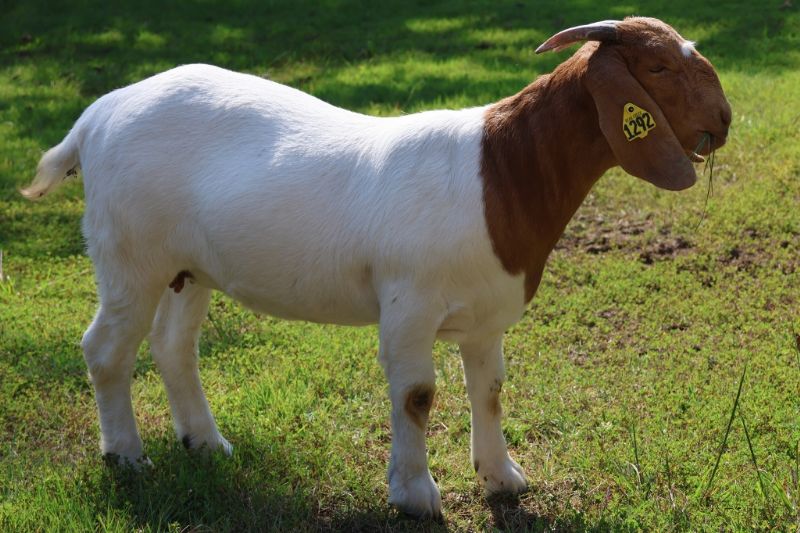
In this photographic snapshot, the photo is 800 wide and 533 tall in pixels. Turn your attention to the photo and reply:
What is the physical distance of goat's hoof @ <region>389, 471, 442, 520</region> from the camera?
12.4 ft

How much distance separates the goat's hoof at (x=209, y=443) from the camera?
14.2 feet

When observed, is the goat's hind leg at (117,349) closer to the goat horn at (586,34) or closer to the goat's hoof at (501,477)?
the goat's hoof at (501,477)

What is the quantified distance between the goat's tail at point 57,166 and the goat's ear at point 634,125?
2.20m

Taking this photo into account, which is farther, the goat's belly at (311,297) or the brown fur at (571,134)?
the goat's belly at (311,297)

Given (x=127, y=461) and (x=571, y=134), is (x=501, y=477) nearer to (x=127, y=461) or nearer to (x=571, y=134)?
(x=571, y=134)

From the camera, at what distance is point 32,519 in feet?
12.3

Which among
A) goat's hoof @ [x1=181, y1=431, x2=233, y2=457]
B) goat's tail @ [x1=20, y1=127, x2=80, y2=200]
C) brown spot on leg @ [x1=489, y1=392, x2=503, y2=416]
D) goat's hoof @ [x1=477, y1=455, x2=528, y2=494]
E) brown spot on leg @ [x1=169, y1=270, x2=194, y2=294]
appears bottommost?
goat's hoof @ [x1=181, y1=431, x2=233, y2=457]

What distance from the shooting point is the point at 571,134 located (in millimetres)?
3518

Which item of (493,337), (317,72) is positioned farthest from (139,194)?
(317,72)

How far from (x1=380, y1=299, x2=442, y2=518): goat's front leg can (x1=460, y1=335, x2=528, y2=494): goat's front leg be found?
0.97ft

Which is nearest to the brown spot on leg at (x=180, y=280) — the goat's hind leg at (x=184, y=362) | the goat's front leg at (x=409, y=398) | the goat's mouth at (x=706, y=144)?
the goat's hind leg at (x=184, y=362)

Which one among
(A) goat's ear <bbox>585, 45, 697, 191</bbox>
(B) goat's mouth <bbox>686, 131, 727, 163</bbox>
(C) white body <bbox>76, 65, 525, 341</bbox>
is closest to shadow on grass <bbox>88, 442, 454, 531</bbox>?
(C) white body <bbox>76, 65, 525, 341</bbox>

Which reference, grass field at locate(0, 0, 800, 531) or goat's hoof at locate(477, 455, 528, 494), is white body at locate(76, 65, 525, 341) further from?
grass field at locate(0, 0, 800, 531)

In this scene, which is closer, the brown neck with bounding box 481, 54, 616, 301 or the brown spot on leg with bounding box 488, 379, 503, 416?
the brown neck with bounding box 481, 54, 616, 301
